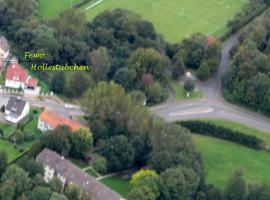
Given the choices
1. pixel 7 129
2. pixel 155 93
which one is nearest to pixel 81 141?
pixel 7 129

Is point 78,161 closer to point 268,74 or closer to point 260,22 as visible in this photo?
point 268,74

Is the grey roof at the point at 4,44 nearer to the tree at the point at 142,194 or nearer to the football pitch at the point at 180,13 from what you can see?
the football pitch at the point at 180,13

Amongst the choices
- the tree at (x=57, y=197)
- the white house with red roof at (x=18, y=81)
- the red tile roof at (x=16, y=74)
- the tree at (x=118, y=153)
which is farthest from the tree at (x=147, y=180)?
the red tile roof at (x=16, y=74)

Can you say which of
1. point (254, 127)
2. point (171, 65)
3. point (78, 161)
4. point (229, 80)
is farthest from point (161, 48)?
point (78, 161)

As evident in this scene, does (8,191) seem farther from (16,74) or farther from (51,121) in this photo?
(16,74)

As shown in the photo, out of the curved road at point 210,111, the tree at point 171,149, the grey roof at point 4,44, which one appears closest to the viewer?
the tree at point 171,149

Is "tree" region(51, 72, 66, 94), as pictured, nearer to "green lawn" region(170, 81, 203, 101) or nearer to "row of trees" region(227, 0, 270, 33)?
"green lawn" region(170, 81, 203, 101)

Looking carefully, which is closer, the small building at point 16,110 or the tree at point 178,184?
the tree at point 178,184
